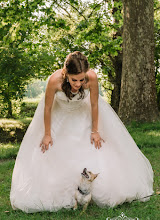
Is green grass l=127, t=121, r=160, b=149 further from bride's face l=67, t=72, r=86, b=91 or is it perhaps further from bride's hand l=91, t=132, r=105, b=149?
bride's face l=67, t=72, r=86, b=91

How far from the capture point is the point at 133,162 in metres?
4.08

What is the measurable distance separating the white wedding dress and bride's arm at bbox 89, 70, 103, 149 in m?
0.07

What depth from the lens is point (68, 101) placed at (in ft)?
12.6

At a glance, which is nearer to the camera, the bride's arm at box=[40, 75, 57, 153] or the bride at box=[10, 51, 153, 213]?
the bride at box=[10, 51, 153, 213]

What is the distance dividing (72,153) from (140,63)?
6.11 meters

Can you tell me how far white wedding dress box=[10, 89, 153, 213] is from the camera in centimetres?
359

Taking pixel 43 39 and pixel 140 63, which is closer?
pixel 140 63

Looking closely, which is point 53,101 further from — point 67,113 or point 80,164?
point 80,164

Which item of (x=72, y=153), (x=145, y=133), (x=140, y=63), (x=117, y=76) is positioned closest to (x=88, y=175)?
(x=72, y=153)

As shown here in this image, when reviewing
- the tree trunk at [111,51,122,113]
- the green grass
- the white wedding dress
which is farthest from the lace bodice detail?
the tree trunk at [111,51,122,113]

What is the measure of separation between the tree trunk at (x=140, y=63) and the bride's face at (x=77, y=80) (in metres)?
5.75

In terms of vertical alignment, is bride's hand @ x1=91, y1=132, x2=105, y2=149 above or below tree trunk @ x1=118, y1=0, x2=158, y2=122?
below

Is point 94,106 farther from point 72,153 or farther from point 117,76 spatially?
point 117,76

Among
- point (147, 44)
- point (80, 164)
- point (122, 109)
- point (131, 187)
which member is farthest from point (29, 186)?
point (147, 44)
